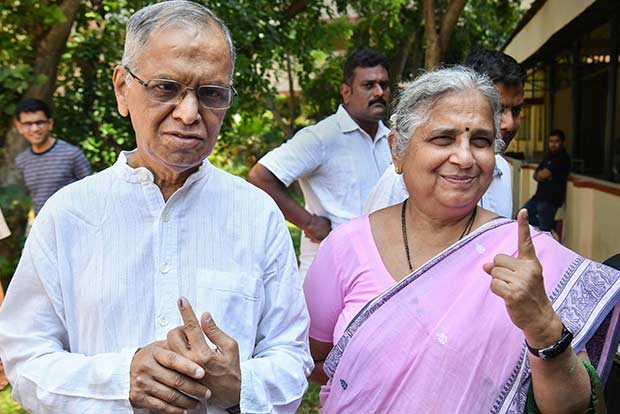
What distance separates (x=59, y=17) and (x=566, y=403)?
568cm

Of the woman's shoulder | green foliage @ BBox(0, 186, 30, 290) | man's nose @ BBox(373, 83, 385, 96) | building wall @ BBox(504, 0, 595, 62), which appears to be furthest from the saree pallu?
building wall @ BBox(504, 0, 595, 62)

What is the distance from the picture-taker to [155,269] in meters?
1.75

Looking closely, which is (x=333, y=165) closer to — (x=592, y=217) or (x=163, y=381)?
(x=163, y=381)

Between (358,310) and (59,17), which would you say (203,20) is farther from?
(59,17)

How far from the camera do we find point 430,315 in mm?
2035

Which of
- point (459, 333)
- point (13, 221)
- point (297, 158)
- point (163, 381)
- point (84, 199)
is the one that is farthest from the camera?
point (13, 221)

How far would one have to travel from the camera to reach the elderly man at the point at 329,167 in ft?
13.1

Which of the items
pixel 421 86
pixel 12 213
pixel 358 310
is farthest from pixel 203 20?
pixel 12 213

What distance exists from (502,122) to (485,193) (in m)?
0.28

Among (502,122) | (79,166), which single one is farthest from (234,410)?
(79,166)

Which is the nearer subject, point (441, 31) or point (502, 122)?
point (502, 122)

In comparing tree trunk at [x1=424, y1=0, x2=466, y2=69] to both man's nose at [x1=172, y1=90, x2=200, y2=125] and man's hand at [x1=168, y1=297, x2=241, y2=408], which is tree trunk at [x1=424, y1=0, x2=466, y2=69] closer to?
man's nose at [x1=172, y1=90, x2=200, y2=125]

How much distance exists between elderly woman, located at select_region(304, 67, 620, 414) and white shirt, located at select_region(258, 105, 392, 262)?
1648mm

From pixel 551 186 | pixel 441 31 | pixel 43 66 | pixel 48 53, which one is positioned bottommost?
pixel 551 186
